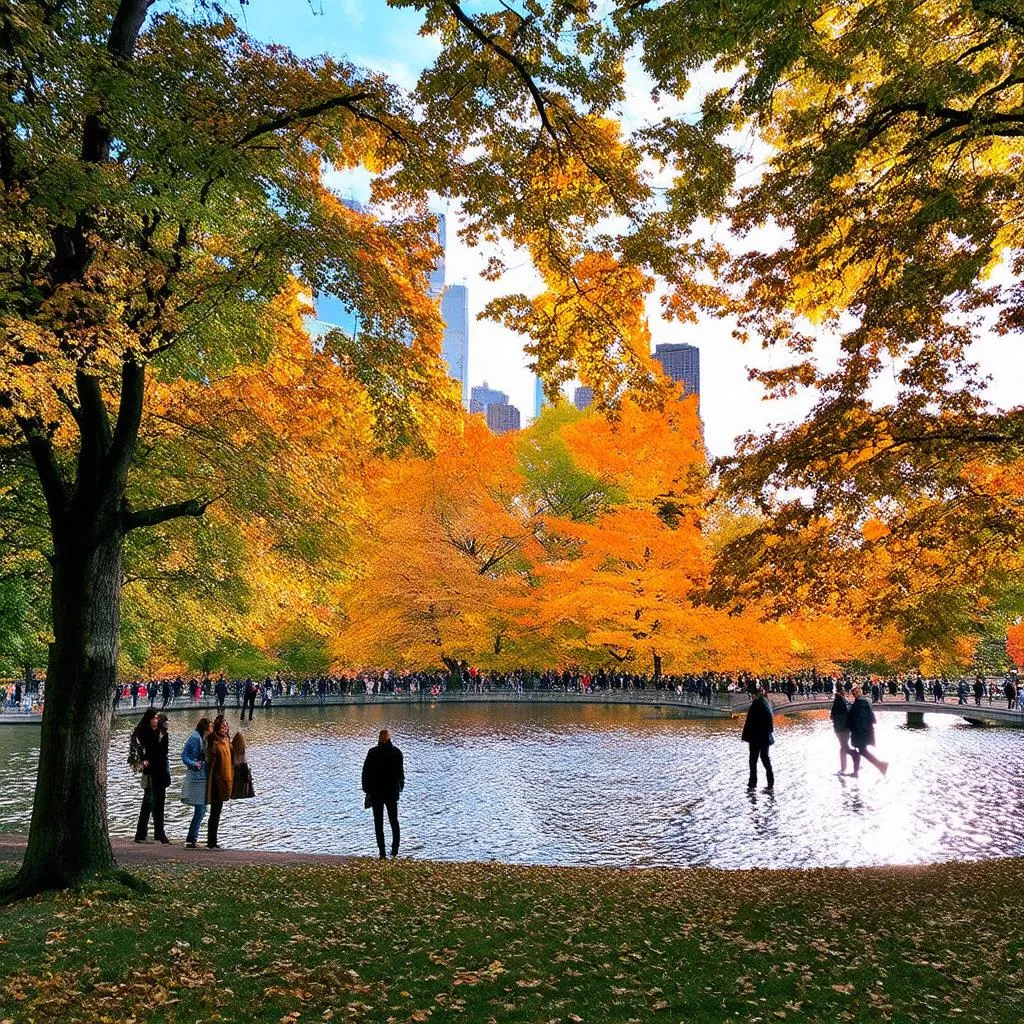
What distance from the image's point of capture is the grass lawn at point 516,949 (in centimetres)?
487

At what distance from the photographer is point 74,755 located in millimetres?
7539

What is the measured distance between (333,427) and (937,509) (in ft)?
Result: 31.6

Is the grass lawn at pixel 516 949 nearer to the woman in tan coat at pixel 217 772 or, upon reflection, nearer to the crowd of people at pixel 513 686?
the woman in tan coat at pixel 217 772

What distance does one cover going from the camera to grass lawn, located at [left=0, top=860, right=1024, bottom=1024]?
487 centimetres

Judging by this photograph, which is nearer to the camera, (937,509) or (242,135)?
(242,135)

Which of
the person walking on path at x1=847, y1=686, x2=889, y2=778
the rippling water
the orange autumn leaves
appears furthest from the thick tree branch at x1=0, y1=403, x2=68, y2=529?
the orange autumn leaves

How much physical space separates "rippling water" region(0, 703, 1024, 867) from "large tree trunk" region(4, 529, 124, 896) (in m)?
4.16

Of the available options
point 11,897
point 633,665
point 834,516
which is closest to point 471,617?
point 633,665

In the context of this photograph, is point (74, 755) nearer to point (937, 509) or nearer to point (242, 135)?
point (242, 135)

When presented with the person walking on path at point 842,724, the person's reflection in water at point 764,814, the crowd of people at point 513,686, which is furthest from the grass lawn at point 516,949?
the crowd of people at point 513,686

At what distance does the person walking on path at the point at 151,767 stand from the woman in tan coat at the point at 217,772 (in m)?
0.82

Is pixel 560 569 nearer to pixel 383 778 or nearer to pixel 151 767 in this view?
pixel 383 778

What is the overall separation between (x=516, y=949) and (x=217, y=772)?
6433 mm

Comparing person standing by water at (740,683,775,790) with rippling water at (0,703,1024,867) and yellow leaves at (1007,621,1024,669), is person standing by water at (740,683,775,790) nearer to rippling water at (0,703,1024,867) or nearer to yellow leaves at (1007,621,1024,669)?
rippling water at (0,703,1024,867)
